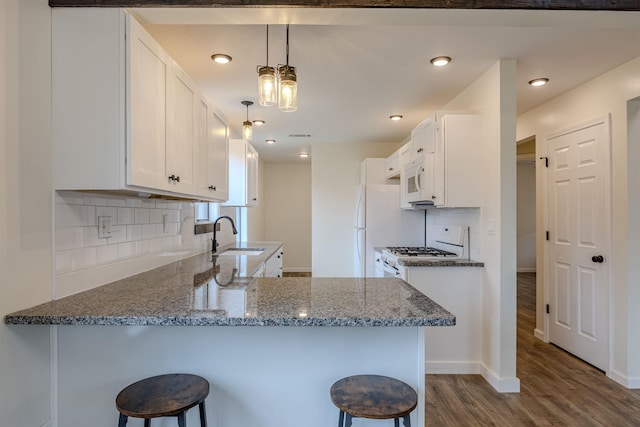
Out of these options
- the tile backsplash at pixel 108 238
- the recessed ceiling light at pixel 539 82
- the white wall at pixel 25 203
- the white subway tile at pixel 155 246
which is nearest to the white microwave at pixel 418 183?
the recessed ceiling light at pixel 539 82

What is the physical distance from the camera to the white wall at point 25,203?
1.31 m

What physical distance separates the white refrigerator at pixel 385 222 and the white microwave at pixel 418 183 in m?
0.46

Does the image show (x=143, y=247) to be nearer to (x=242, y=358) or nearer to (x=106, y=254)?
(x=106, y=254)

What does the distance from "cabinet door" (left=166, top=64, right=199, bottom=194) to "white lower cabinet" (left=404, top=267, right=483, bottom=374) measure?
187 cm

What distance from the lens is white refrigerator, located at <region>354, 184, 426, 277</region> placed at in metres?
4.49

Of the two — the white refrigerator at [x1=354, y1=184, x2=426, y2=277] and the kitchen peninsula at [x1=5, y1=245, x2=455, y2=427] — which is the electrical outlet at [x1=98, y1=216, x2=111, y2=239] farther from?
the white refrigerator at [x1=354, y1=184, x2=426, y2=277]

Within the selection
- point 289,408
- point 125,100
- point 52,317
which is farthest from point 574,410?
point 125,100

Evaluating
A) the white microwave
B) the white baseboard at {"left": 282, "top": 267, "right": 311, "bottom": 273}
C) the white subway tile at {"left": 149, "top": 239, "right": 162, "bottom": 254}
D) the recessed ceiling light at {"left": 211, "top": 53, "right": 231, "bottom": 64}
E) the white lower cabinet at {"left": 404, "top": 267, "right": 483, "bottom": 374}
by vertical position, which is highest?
the recessed ceiling light at {"left": 211, "top": 53, "right": 231, "bottom": 64}

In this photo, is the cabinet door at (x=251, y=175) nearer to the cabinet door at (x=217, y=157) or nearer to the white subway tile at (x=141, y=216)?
the cabinet door at (x=217, y=157)

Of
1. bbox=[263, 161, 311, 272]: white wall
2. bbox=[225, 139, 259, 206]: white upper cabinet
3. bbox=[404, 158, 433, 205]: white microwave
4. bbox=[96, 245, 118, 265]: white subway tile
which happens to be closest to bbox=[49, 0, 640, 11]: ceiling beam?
bbox=[96, 245, 118, 265]: white subway tile

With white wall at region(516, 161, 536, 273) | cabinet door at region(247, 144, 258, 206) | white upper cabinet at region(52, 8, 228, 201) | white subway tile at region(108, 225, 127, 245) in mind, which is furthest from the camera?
white wall at region(516, 161, 536, 273)

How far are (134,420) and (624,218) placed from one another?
3436 millimetres

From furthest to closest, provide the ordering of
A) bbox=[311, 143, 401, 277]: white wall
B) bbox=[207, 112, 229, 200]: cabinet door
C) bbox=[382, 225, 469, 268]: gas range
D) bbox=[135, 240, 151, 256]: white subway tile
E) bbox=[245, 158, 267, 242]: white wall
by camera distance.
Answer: bbox=[245, 158, 267, 242]: white wall → bbox=[311, 143, 401, 277]: white wall → bbox=[382, 225, 469, 268]: gas range → bbox=[207, 112, 229, 200]: cabinet door → bbox=[135, 240, 151, 256]: white subway tile

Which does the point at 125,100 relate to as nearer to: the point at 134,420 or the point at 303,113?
the point at 134,420
